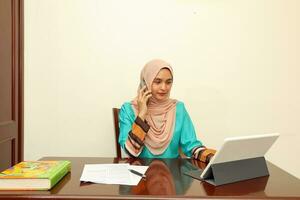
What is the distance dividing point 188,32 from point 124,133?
2.79 feet

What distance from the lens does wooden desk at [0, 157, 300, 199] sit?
0.82m

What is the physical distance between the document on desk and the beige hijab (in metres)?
0.33

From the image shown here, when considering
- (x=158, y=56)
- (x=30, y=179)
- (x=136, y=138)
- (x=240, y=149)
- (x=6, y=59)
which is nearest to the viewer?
(x=30, y=179)

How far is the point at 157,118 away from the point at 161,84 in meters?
0.18

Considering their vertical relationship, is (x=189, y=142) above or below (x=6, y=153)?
above

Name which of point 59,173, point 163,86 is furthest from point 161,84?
point 59,173

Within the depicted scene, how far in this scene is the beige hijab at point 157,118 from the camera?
4.98 ft

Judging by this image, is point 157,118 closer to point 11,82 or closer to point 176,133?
point 176,133

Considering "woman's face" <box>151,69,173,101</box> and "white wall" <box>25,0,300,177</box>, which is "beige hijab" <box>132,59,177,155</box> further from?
"white wall" <box>25,0,300,177</box>

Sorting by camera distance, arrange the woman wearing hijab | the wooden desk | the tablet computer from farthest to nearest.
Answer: the woman wearing hijab, the tablet computer, the wooden desk

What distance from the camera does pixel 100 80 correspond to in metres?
1.96

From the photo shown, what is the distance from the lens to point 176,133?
5.14 feet

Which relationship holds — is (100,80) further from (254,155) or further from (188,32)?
(254,155)

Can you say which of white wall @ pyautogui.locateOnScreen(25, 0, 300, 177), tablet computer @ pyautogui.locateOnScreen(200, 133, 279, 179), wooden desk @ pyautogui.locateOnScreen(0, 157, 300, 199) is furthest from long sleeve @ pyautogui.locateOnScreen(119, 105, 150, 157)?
white wall @ pyautogui.locateOnScreen(25, 0, 300, 177)
